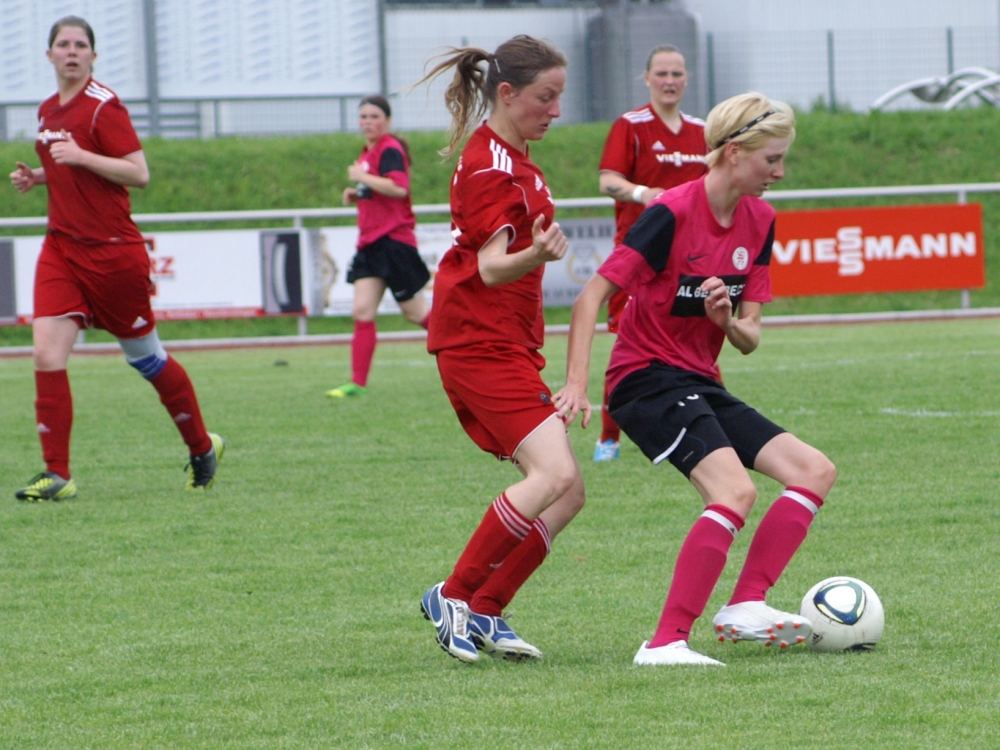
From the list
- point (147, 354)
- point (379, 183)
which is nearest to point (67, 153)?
point (147, 354)

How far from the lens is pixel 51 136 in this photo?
6.81m

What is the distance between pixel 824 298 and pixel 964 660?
1387 centimetres

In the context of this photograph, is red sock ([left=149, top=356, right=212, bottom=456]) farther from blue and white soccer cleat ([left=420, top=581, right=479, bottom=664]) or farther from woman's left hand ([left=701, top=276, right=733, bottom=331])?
woman's left hand ([left=701, top=276, right=733, bottom=331])

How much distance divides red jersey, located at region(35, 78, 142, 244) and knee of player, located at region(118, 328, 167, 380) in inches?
18.8

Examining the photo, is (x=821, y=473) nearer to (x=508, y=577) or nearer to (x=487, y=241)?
(x=508, y=577)

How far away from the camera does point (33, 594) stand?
5109 mm

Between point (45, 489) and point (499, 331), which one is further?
point (45, 489)

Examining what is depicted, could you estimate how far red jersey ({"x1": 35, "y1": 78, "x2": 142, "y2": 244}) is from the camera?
6.82m

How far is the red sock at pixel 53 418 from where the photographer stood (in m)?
6.99

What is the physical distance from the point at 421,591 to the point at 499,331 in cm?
129

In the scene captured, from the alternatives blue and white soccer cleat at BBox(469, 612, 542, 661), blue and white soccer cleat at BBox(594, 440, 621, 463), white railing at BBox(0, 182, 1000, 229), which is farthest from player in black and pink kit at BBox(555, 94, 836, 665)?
white railing at BBox(0, 182, 1000, 229)

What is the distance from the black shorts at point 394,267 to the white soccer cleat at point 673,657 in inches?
281

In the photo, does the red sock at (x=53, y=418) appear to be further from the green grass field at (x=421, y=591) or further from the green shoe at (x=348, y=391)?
the green shoe at (x=348, y=391)

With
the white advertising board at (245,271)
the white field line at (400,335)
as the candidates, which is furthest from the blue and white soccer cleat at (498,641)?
the white field line at (400,335)
